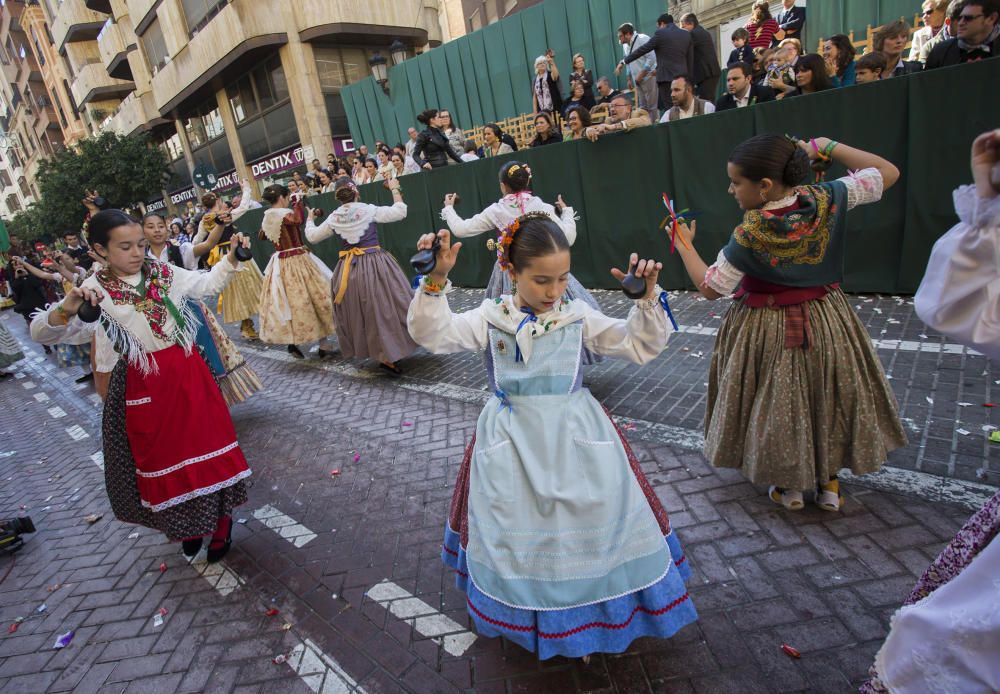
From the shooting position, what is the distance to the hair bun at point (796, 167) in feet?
8.37

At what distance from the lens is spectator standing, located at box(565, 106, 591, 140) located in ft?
26.3

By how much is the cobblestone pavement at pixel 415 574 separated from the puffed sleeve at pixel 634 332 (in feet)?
4.23

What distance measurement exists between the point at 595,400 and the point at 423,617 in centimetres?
145

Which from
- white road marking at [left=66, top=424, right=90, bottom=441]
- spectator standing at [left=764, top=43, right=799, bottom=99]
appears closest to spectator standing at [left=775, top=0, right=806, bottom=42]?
spectator standing at [left=764, top=43, right=799, bottom=99]

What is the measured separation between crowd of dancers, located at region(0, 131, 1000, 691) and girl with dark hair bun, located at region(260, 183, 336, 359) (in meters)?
3.37

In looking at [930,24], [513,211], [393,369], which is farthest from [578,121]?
[930,24]

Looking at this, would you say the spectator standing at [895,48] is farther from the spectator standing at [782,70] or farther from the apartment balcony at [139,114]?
the apartment balcony at [139,114]

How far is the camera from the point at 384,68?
55.6ft

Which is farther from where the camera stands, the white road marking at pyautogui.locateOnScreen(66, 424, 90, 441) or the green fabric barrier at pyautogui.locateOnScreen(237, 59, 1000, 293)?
the white road marking at pyautogui.locateOnScreen(66, 424, 90, 441)

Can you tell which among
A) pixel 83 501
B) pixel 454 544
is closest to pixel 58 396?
pixel 83 501

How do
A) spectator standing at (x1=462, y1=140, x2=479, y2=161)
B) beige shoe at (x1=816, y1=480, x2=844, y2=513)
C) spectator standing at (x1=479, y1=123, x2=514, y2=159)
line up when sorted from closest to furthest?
beige shoe at (x1=816, y1=480, x2=844, y2=513), spectator standing at (x1=479, y1=123, x2=514, y2=159), spectator standing at (x1=462, y1=140, x2=479, y2=161)

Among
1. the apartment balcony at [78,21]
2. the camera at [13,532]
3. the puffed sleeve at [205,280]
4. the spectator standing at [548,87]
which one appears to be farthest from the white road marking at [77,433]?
the apartment balcony at [78,21]

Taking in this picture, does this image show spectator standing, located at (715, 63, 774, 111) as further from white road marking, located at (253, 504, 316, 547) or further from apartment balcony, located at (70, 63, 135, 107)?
apartment balcony, located at (70, 63, 135, 107)

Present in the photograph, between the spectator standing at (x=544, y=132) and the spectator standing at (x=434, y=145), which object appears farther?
the spectator standing at (x=434, y=145)
